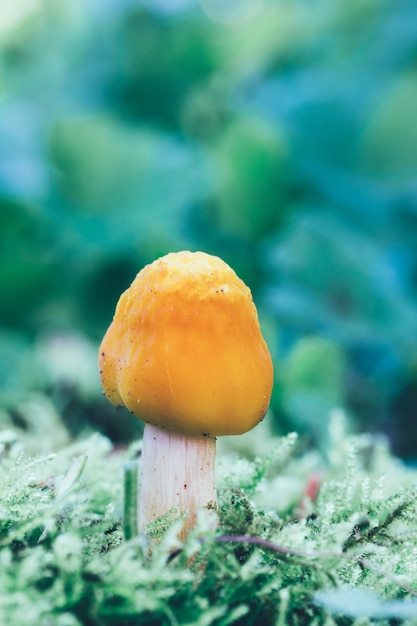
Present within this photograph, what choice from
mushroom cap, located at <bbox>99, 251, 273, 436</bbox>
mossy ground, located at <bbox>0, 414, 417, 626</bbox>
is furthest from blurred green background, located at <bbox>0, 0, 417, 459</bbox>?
mushroom cap, located at <bbox>99, 251, 273, 436</bbox>

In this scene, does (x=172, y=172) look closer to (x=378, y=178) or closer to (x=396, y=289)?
(x=378, y=178)

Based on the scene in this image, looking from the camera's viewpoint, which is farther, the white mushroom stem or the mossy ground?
the white mushroom stem

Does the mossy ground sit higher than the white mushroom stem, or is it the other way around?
the white mushroom stem

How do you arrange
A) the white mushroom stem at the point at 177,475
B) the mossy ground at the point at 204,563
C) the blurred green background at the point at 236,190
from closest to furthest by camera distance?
the mossy ground at the point at 204,563 → the white mushroom stem at the point at 177,475 → the blurred green background at the point at 236,190

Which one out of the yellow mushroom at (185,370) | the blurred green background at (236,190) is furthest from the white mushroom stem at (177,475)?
the blurred green background at (236,190)

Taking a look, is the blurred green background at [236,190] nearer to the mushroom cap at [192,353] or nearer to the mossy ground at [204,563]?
the mossy ground at [204,563]

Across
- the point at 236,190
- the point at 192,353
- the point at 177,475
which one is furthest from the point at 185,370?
the point at 236,190

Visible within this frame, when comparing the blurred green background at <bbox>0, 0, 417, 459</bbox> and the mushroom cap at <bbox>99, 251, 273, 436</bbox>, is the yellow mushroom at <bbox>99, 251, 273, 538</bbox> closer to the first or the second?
the mushroom cap at <bbox>99, 251, 273, 436</bbox>

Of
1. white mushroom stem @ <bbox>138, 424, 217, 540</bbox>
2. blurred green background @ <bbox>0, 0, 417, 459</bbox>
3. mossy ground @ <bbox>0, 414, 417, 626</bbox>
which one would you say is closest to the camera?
mossy ground @ <bbox>0, 414, 417, 626</bbox>

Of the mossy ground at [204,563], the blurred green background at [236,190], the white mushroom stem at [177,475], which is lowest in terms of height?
the mossy ground at [204,563]
